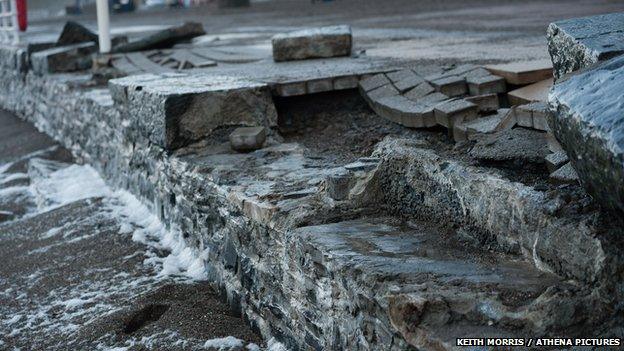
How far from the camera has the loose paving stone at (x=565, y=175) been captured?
2.73 metres

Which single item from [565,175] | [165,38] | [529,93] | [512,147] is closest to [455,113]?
[529,93]

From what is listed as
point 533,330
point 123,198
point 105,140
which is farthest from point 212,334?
point 105,140

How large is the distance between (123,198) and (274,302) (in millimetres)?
2657

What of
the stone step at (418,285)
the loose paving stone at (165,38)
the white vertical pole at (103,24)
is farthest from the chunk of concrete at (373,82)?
the loose paving stone at (165,38)

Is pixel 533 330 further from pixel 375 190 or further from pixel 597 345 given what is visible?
pixel 375 190

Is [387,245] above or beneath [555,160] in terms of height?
beneath

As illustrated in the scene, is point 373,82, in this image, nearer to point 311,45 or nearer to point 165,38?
point 311,45

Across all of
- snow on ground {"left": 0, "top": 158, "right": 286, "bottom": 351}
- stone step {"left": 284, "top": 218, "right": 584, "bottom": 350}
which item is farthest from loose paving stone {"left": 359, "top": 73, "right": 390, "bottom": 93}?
stone step {"left": 284, "top": 218, "right": 584, "bottom": 350}

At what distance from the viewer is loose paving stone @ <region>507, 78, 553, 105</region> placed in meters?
3.95

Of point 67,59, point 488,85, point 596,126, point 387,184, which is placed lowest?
point 67,59

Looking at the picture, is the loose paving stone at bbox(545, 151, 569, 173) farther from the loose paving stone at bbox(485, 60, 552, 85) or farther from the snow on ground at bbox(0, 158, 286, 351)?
the loose paving stone at bbox(485, 60, 552, 85)

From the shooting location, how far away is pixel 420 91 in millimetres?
4508

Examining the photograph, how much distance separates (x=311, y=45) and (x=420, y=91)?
1.83m

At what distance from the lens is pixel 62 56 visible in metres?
8.74
